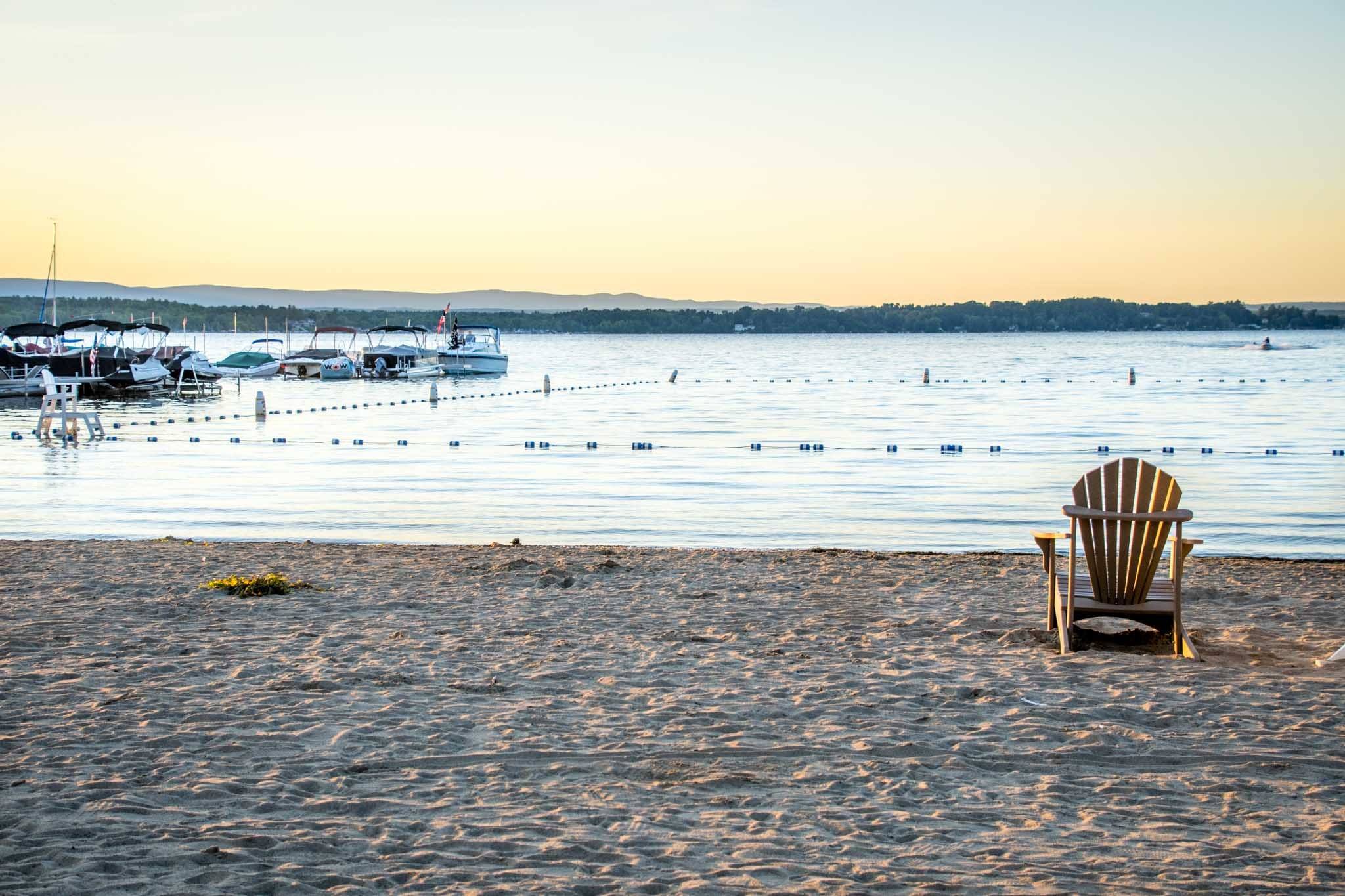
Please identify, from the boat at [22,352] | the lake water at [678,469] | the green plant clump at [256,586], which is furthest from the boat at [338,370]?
the green plant clump at [256,586]

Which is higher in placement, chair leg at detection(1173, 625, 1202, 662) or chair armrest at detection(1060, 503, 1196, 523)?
chair armrest at detection(1060, 503, 1196, 523)

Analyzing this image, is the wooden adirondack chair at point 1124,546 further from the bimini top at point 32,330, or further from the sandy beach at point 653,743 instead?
the bimini top at point 32,330

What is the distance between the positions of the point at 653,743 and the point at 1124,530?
3.13 m

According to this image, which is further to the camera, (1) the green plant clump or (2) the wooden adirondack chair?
(1) the green plant clump

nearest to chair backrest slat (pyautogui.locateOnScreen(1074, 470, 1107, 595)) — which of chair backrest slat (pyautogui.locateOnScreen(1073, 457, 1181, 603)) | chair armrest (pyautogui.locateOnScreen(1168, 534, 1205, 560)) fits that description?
chair backrest slat (pyautogui.locateOnScreen(1073, 457, 1181, 603))

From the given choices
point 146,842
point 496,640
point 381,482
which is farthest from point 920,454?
point 146,842

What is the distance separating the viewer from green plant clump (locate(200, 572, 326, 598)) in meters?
8.28

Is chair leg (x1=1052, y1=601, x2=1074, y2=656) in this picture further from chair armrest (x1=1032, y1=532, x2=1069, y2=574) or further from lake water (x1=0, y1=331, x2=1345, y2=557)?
lake water (x1=0, y1=331, x2=1345, y2=557)

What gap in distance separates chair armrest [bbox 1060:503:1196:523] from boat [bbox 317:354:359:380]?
56.0m

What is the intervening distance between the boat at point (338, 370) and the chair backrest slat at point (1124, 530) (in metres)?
55.9

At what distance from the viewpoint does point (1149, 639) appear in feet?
23.7

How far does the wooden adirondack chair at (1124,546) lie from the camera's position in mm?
6797

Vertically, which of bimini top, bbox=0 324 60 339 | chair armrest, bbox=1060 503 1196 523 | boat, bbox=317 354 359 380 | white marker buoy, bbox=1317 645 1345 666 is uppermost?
bimini top, bbox=0 324 60 339

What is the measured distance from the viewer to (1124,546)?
22.6ft
